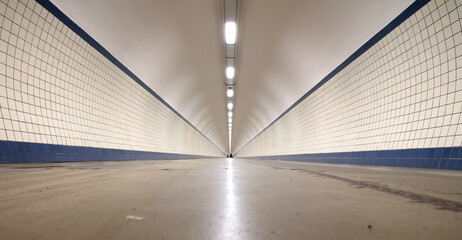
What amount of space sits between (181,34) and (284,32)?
10.5 feet

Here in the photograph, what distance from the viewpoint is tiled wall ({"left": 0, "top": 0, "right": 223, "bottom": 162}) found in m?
5.64

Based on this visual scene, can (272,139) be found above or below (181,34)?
below

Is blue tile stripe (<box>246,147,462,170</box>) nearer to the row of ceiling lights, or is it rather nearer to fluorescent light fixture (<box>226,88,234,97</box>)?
the row of ceiling lights

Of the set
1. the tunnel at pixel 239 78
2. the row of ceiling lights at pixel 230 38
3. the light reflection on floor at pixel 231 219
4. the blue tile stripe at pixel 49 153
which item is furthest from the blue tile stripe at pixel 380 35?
the blue tile stripe at pixel 49 153

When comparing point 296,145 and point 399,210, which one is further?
point 296,145

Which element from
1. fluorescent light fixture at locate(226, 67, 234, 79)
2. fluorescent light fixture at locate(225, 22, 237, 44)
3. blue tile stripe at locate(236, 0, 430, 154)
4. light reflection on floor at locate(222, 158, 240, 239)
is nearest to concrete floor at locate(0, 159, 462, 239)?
light reflection on floor at locate(222, 158, 240, 239)

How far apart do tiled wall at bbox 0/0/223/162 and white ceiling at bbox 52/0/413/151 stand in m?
0.72

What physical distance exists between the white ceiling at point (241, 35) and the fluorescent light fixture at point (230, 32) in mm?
187

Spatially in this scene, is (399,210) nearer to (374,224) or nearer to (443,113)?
(374,224)

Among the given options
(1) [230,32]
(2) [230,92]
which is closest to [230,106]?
(2) [230,92]

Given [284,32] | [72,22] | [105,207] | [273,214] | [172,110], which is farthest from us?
[172,110]

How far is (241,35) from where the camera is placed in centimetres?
937

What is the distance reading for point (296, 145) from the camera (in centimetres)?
1705

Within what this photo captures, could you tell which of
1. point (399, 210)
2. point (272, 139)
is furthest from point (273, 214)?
point (272, 139)
